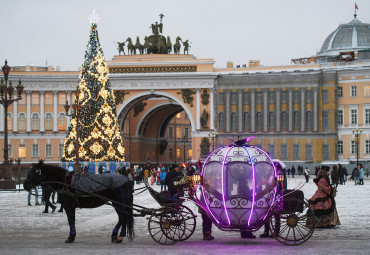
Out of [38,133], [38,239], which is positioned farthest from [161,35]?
[38,239]

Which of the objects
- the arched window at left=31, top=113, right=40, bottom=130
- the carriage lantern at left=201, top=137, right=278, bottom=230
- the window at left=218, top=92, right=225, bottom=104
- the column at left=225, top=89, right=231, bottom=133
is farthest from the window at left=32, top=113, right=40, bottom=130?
the carriage lantern at left=201, top=137, right=278, bottom=230

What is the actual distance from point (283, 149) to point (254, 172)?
218 ft

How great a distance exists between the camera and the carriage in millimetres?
15578

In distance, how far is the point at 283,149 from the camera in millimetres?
81625

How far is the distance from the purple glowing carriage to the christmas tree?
123 ft

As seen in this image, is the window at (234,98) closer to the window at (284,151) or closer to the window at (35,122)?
the window at (284,151)

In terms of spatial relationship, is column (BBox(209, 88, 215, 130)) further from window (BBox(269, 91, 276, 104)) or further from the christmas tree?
the christmas tree

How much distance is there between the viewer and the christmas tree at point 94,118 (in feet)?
175

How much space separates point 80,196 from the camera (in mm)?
16219

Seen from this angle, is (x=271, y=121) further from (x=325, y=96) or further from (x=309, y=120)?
(x=325, y=96)

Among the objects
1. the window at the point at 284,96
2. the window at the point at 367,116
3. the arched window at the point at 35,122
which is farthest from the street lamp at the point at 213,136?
the arched window at the point at 35,122

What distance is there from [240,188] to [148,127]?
2985 inches

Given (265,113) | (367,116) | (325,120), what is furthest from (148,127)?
(367,116)

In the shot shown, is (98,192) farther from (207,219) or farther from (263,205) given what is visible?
(263,205)
